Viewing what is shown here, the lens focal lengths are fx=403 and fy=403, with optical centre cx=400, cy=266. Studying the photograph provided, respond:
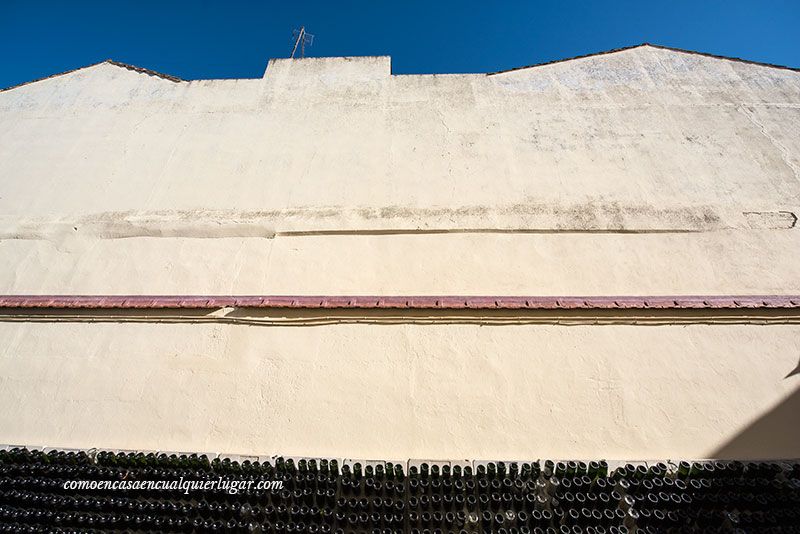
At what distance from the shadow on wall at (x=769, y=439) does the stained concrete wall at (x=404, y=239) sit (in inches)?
2.4

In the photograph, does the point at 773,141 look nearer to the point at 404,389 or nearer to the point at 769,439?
the point at 769,439

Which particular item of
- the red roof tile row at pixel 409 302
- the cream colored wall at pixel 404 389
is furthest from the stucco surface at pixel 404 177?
the cream colored wall at pixel 404 389

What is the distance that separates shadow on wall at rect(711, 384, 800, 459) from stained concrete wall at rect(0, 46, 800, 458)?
6 centimetres

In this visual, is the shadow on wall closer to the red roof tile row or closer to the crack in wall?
the red roof tile row

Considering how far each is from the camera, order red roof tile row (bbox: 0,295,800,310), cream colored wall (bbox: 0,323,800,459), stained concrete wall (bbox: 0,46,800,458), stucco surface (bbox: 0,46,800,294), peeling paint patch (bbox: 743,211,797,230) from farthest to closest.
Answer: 1. peeling paint patch (bbox: 743,211,797,230)
2. stucco surface (bbox: 0,46,800,294)
3. red roof tile row (bbox: 0,295,800,310)
4. stained concrete wall (bbox: 0,46,800,458)
5. cream colored wall (bbox: 0,323,800,459)

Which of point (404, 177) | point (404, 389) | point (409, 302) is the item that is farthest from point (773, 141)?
point (404, 389)

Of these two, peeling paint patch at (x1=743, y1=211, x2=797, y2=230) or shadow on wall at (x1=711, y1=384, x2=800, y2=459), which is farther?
peeling paint patch at (x1=743, y1=211, x2=797, y2=230)

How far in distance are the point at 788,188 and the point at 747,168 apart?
0.61m

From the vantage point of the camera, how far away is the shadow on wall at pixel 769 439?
3.90 meters

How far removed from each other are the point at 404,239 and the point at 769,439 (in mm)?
4579

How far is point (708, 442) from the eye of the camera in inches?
156

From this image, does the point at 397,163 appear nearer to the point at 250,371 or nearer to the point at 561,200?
the point at 561,200

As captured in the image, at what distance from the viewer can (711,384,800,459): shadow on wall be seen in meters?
3.90

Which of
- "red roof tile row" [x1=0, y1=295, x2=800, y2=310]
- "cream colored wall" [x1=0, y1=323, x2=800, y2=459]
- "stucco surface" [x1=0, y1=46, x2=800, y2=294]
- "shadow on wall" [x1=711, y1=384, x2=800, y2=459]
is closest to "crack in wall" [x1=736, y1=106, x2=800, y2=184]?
"stucco surface" [x1=0, y1=46, x2=800, y2=294]
